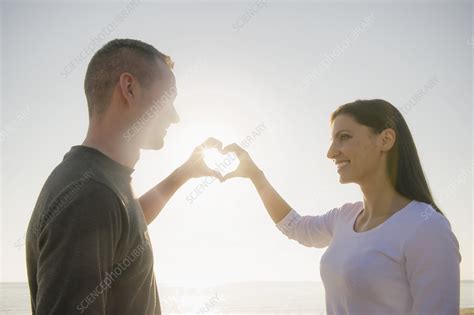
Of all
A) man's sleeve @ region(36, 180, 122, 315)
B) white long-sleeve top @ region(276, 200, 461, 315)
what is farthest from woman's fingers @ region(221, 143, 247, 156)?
man's sleeve @ region(36, 180, 122, 315)

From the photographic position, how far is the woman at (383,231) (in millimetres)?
2836

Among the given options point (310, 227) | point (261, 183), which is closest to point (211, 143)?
point (261, 183)

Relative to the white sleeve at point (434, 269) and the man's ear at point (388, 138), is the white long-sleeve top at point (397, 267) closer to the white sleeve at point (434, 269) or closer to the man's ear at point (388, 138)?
the white sleeve at point (434, 269)

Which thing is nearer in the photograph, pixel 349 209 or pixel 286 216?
pixel 349 209

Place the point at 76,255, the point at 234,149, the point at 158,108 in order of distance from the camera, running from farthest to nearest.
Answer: the point at 234,149 < the point at 158,108 < the point at 76,255

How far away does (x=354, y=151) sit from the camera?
370 centimetres

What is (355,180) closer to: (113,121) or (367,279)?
(367,279)

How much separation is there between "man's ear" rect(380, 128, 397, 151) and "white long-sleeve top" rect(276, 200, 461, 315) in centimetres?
55

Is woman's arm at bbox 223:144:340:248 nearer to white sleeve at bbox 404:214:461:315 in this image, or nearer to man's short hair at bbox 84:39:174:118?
white sleeve at bbox 404:214:461:315

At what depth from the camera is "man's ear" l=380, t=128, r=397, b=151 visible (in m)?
3.62

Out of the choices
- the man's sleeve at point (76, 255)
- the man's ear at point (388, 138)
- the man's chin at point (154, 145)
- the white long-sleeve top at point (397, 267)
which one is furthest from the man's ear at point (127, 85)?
the man's ear at point (388, 138)

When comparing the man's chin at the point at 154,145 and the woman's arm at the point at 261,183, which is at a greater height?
the man's chin at the point at 154,145

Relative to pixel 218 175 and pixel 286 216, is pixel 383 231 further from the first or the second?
pixel 218 175

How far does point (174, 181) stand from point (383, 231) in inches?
85.0
